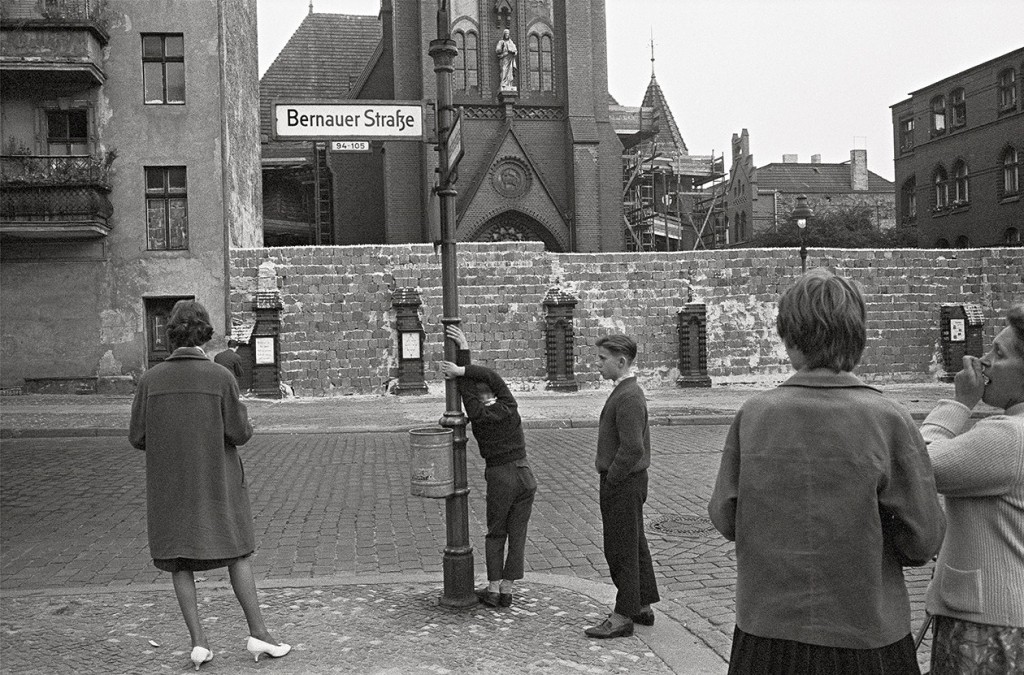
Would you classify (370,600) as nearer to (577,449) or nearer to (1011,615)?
(1011,615)

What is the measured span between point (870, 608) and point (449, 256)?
3.87m

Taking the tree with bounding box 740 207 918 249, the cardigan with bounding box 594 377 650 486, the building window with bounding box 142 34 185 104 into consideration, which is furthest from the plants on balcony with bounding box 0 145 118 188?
the tree with bounding box 740 207 918 249

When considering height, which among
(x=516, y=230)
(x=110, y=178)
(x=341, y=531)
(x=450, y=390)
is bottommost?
(x=341, y=531)

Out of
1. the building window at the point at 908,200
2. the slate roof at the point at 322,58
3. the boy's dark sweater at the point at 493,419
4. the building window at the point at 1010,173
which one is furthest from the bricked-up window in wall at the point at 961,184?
the boy's dark sweater at the point at 493,419

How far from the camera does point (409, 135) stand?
6258mm

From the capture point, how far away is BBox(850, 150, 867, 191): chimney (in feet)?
236

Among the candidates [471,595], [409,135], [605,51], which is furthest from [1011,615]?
[605,51]

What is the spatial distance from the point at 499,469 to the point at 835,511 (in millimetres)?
3323

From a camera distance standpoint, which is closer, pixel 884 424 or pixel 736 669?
pixel 884 424

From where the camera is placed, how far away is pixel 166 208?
2389 cm

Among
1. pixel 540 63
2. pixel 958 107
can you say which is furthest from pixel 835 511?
pixel 958 107

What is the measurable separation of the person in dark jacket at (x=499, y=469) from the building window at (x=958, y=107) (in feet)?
143

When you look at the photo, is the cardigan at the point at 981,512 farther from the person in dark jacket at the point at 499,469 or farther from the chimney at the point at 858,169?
the chimney at the point at 858,169

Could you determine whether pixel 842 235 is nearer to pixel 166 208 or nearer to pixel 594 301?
pixel 594 301
